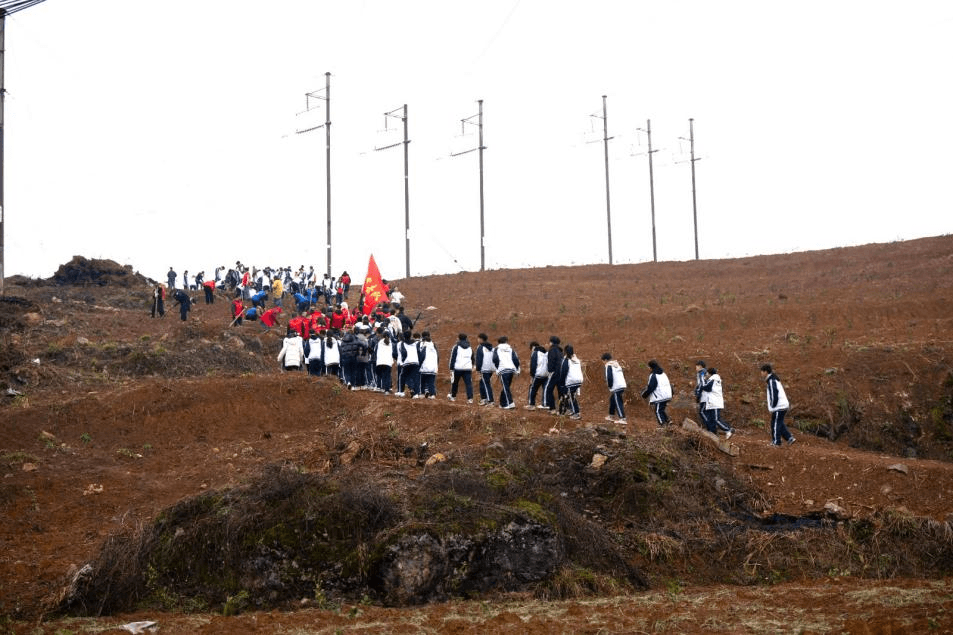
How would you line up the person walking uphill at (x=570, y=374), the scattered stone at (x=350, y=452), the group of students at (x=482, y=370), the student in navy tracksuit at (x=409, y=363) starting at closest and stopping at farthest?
the scattered stone at (x=350, y=452), the group of students at (x=482, y=370), the person walking uphill at (x=570, y=374), the student in navy tracksuit at (x=409, y=363)

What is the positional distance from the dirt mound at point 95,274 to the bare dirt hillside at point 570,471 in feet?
48.9

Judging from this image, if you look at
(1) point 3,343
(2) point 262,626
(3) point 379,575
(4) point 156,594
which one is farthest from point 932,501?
(1) point 3,343

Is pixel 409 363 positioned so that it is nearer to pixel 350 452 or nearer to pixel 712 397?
pixel 350 452

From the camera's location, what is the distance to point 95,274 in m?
47.7

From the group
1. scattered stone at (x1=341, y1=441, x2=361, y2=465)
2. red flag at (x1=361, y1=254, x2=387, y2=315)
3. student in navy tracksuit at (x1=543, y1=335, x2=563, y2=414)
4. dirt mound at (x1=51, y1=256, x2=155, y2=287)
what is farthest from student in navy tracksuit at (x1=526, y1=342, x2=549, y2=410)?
dirt mound at (x1=51, y1=256, x2=155, y2=287)

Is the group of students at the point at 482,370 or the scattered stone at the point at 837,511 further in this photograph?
the group of students at the point at 482,370

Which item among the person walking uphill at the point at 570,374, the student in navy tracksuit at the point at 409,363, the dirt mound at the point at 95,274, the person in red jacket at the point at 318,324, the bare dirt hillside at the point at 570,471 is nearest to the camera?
the bare dirt hillside at the point at 570,471

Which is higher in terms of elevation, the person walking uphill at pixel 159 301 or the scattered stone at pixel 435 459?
the person walking uphill at pixel 159 301

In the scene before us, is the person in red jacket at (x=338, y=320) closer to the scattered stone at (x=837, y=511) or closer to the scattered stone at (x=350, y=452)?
the scattered stone at (x=350, y=452)

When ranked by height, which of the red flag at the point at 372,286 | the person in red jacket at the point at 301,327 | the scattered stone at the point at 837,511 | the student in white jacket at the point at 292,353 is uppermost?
the red flag at the point at 372,286

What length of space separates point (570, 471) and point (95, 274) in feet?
129

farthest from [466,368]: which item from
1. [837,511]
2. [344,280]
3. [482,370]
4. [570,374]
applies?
[344,280]

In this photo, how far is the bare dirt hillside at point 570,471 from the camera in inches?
432

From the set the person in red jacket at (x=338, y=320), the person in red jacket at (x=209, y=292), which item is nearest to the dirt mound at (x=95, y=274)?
the person in red jacket at (x=209, y=292)
